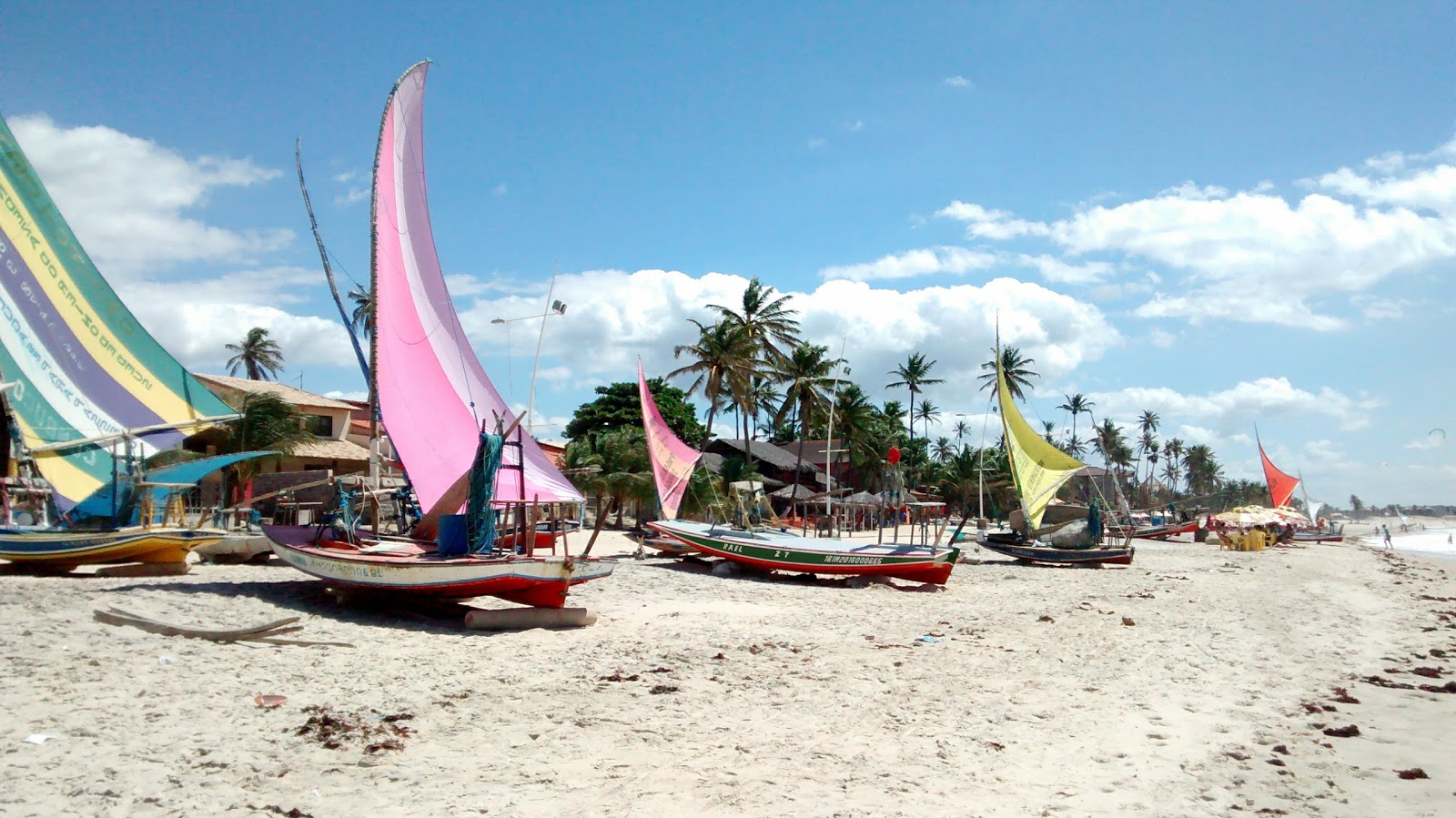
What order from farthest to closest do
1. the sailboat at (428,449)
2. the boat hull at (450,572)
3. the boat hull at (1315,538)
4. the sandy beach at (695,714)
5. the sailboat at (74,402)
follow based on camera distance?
1. the boat hull at (1315,538)
2. the sailboat at (74,402)
3. the sailboat at (428,449)
4. the boat hull at (450,572)
5. the sandy beach at (695,714)

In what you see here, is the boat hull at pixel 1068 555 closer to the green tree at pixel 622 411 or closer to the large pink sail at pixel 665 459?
the large pink sail at pixel 665 459

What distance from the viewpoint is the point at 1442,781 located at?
7.50 m

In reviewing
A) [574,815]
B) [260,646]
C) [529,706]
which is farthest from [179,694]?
[574,815]

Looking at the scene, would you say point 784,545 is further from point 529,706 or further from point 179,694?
point 179,694

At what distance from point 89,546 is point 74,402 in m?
2.61

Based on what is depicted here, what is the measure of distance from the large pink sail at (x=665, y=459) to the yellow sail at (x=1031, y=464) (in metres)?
10.8

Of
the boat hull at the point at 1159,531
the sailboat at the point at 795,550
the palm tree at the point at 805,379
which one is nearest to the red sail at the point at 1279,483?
the boat hull at the point at 1159,531

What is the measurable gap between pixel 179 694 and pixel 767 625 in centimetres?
799

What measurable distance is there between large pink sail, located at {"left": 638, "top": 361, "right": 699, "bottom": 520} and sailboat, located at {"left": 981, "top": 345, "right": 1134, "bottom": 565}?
1074 cm

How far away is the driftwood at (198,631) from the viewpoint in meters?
9.66

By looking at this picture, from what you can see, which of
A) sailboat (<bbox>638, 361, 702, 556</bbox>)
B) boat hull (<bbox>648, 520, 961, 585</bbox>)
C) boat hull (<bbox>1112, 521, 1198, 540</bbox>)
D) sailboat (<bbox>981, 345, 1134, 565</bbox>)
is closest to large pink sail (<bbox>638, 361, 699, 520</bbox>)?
sailboat (<bbox>638, 361, 702, 556</bbox>)

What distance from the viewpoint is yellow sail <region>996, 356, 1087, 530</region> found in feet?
95.8

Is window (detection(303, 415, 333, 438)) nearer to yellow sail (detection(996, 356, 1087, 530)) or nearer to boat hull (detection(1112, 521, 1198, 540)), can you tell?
yellow sail (detection(996, 356, 1087, 530))

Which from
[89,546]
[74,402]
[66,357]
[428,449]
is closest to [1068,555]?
[428,449]
